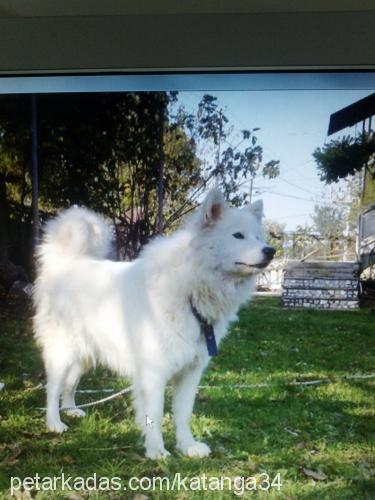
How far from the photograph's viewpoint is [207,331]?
5.76 ft

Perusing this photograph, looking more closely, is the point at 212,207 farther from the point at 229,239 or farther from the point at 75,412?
the point at 75,412

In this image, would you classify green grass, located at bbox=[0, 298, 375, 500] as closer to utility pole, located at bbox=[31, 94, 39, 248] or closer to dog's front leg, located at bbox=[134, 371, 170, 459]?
dog's front leg, located at bbox=[134, 371, 170, 459]

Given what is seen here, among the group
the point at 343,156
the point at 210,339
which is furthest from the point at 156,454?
the point at 343,156

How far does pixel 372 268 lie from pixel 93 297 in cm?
89

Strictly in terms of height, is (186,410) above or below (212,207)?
below

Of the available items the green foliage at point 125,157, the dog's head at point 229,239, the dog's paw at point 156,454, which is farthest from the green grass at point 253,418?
the green foliage at point 125,157

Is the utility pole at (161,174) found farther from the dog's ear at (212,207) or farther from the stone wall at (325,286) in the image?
the stone wall at (325,286)

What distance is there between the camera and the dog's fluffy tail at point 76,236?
1.79 meters

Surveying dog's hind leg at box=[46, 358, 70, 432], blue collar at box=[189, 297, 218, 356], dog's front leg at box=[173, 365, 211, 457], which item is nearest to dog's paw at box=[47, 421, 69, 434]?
dog's hind leg at box=[46, 358, 70, 432]

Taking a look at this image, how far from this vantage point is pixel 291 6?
1810 mm

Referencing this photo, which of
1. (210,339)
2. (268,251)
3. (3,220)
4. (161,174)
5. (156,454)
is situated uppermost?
(161,174)

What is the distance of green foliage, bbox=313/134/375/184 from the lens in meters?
1.79

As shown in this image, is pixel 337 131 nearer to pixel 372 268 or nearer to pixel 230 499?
pixel 372 268

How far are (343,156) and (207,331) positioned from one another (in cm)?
70
